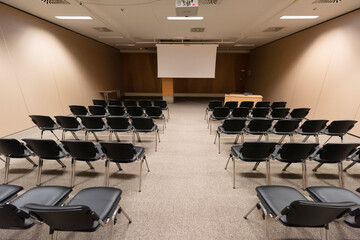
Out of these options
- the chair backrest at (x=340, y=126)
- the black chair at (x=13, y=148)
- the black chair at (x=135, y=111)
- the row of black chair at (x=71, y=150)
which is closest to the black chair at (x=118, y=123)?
the black chair at (x=135, y=111)

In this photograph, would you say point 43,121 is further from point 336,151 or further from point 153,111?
point 336,151

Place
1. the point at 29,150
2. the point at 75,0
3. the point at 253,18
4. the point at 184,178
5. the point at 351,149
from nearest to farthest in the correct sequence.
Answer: the point at 351,149, the point at 29,150, the point at 184,178, the point at 75,0, the point at 253,18

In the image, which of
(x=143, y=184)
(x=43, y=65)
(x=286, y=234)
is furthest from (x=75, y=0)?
(x=286, y=234)

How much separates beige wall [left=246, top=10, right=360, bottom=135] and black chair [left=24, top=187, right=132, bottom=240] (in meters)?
6.45

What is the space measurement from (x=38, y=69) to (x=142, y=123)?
4.69 m

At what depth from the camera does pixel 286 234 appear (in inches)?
78.0

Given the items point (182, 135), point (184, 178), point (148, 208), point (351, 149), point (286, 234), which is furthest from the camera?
point (182, 135)

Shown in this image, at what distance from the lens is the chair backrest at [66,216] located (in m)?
1.20

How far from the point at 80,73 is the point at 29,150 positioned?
6.50 meters

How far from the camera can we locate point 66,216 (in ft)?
4.26

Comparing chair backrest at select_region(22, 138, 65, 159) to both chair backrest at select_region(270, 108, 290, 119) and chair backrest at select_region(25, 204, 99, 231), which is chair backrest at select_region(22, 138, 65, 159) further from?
chair backrest at select_region(270, 108, 290, 119)

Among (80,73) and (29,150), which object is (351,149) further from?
(80,73)

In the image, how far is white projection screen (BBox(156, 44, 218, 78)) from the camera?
9773 mm

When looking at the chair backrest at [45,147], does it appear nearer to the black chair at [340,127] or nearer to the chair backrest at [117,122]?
the chair backrest at [117,122]
